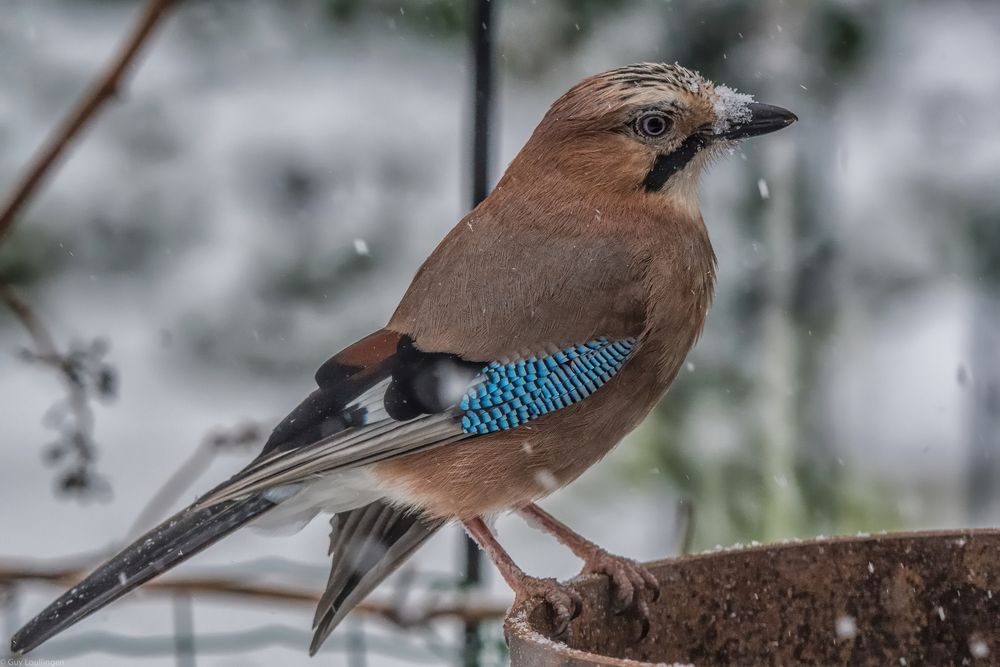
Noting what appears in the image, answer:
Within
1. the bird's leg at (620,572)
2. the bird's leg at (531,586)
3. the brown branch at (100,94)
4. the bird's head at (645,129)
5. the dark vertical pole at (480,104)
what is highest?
the brown branch at (100,94)

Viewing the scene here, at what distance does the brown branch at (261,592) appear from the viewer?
2.66 m

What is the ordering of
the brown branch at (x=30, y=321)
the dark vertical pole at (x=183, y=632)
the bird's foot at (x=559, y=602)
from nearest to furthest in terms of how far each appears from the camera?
1. the bird's foot at (x=559, y=602)
2. the brown branch at (x=30, y=321)
3. the dark vertical pole at (x=183, y=632)

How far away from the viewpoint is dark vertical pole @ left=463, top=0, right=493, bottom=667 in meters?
2.35

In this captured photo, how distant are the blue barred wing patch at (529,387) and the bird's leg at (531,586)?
224 mm

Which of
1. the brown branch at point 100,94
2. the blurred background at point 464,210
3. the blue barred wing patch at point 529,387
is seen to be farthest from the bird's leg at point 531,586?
the brown branch at point 100,94

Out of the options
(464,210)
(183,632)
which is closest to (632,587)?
(183,632)

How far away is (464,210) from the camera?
133 inches

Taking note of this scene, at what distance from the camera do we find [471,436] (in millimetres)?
2436

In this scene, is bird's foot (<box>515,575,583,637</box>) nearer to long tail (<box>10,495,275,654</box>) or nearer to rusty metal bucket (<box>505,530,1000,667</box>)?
rusty metal bucket (<box>505,530,1000,667</box>)

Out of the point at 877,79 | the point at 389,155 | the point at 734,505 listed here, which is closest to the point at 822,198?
the point at 877,79

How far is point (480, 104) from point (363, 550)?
770 mm

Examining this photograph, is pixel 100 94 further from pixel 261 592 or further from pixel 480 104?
pixel 261 592

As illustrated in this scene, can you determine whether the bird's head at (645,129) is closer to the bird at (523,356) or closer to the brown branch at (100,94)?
the bird at (523,356)

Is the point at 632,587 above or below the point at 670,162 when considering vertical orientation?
below
